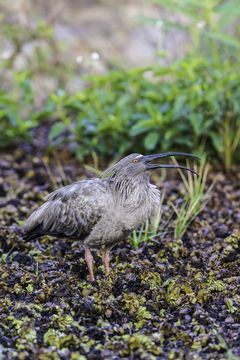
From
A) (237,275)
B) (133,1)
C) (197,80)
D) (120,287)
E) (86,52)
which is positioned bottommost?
(237,275)

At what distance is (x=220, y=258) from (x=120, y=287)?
1074mm

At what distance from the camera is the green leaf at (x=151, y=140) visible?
6402 mm

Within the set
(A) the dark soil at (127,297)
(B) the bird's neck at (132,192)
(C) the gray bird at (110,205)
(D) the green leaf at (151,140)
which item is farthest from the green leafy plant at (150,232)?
(D) the green leaf at (151,140)

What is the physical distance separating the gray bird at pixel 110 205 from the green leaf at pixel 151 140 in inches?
82.5

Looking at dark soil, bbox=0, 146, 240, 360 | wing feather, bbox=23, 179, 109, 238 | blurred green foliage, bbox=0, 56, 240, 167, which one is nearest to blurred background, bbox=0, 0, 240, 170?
blurred green foliage, bbox=0, 56, 240, 167

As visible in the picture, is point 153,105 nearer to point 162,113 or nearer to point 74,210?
point 162,113

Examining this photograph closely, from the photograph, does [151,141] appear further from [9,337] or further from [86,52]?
[86,52]

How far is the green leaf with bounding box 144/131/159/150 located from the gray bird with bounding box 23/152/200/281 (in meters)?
2.10

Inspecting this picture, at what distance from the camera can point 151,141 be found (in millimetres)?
6477

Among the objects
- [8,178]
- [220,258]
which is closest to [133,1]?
[8,178]

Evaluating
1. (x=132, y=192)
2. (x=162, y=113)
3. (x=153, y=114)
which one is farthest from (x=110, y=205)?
(x=162, y=113)

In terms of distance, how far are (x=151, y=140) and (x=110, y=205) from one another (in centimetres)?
256

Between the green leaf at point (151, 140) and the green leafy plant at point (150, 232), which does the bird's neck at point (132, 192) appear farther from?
the green leaf at point (151, 140)

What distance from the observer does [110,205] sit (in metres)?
4.09
